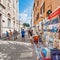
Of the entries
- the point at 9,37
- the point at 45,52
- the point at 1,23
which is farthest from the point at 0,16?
the point at 45,52

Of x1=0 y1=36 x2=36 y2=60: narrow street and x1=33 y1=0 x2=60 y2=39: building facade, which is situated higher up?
x1=33 y1=0 x2=60 y2=39: building facade

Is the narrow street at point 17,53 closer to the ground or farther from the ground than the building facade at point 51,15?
closer to the ground

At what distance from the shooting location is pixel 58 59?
531cm

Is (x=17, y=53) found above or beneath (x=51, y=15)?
beneath

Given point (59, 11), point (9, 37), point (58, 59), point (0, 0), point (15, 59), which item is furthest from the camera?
point (0, 0)

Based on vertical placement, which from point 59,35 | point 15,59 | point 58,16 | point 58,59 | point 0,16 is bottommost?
point 15,59

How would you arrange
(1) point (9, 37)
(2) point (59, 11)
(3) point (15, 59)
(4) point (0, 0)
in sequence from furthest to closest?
(4) point (0, 0)
(1) point (9, 37)
(3) point (15, 59)
(2) point (59, 11)

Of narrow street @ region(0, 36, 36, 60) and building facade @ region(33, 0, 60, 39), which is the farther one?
narrow street @ region(0, 36, 36, 60)

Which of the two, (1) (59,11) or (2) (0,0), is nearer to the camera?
(1) (59,11)

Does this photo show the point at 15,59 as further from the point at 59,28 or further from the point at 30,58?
the point at 59,28

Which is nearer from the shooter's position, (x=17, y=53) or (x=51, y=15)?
(x=51, y=15)

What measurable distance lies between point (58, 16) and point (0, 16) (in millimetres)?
19808

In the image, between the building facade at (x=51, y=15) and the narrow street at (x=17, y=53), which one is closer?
the building facade at (x=51, y=15)

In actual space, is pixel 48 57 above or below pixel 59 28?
below
